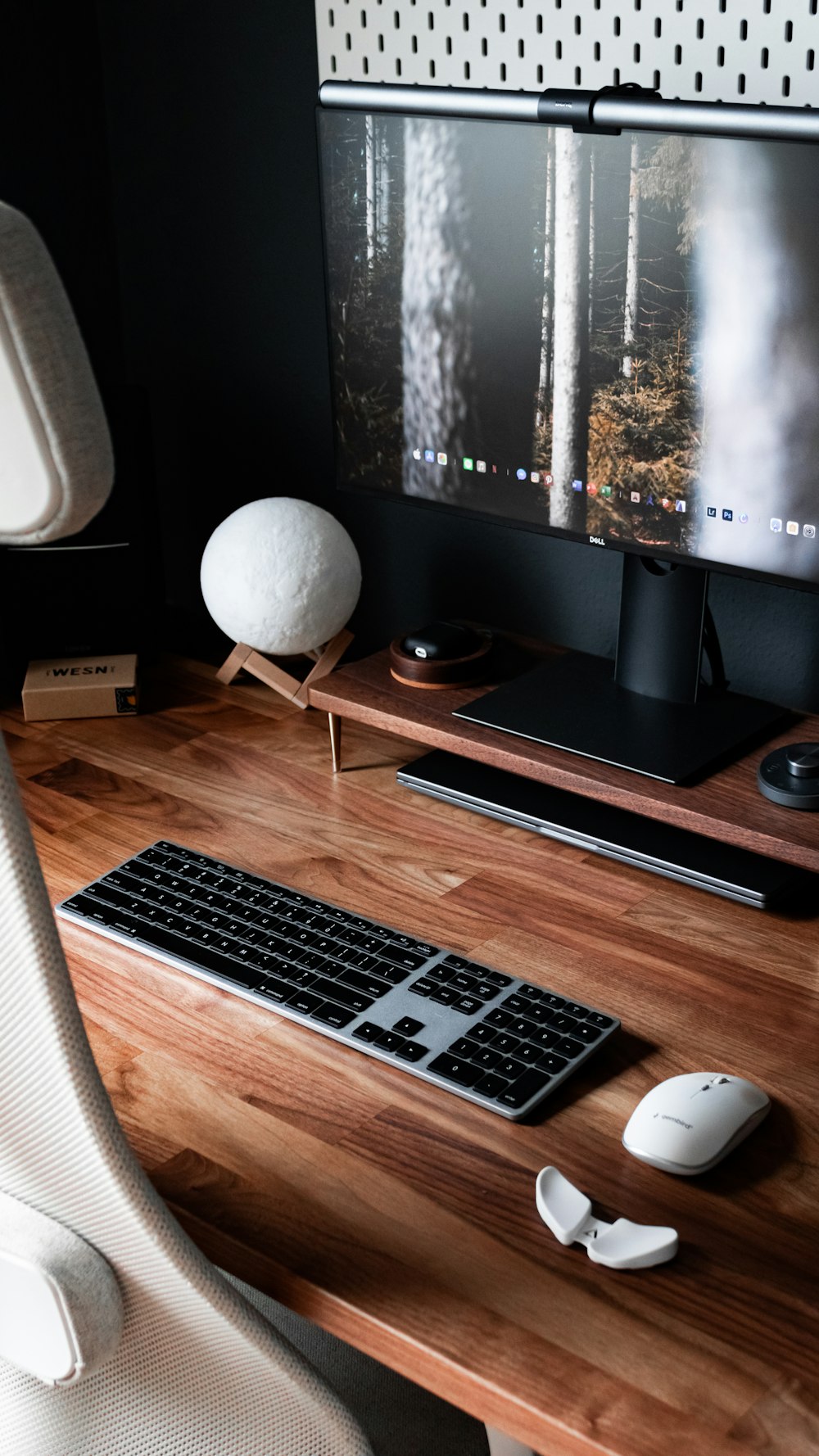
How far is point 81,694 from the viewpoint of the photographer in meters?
1.50

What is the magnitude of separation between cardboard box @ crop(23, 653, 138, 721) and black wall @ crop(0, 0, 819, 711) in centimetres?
13

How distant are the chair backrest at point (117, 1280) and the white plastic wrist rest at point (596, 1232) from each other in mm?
158

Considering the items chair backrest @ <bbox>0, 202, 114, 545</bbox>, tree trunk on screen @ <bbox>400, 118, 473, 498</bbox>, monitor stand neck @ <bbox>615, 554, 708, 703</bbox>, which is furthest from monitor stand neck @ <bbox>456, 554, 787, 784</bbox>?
chair backrest @ <bbox>0, 202, 114, 545</bbox>

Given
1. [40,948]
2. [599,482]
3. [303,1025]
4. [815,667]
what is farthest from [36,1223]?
[815,667]

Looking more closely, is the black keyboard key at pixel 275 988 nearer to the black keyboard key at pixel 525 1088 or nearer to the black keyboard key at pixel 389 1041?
the black keyboard key at pixel 389 1041

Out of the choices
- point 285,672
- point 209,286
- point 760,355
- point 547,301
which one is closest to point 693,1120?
point 760,355

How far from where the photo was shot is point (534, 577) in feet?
4.97

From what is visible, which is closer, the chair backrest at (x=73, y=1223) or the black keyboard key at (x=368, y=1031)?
the chair backrest at (x=73, y=1223)

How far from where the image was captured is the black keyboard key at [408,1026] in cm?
95

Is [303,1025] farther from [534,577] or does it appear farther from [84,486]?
[534,577]

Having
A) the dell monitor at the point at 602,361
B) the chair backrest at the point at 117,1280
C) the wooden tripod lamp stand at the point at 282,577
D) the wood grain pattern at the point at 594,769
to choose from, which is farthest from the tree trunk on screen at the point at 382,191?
the chair backrest at the point at 117,1280

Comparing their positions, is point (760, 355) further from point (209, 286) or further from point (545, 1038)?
point (209, 286)

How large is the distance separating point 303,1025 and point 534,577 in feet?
2.25

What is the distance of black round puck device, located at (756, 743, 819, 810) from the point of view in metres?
1.10
